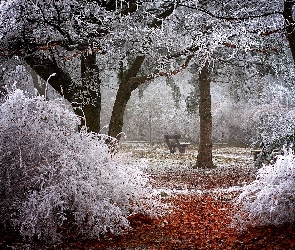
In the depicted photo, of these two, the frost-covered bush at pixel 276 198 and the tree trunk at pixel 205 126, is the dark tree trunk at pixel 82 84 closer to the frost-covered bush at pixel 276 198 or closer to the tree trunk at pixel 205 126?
the tree trunk at pixel 205 126

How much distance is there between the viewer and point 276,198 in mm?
5156

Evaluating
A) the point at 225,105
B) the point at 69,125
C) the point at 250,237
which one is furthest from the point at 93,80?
the point at 225,105

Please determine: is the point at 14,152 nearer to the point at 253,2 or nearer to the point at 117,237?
the point at 117,237

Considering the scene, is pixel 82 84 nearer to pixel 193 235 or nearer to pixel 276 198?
pixel 193 235

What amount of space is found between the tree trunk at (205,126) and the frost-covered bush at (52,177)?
8.69 m

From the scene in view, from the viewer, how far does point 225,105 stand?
88.1ft

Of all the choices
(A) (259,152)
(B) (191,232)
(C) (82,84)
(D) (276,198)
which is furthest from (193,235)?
(A) (259,152)

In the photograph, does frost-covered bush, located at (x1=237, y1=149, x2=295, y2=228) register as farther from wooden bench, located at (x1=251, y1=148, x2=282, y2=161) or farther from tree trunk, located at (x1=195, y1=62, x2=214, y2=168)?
tree trunk, located at (x1=195, y1=62, x2=214, y2=168)

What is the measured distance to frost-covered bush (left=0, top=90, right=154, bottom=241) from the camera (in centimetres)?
547

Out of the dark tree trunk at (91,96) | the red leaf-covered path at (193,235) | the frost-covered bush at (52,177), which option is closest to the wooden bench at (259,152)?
the red leaf-covered path at (193,235)

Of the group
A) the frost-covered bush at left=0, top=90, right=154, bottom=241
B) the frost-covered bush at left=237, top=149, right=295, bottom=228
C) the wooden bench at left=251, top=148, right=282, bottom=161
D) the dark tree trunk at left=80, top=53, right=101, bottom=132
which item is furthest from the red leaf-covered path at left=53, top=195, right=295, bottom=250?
the dark tree trunk at left=80, top=53, right=101, bottom=132

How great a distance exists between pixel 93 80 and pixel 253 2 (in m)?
5.24

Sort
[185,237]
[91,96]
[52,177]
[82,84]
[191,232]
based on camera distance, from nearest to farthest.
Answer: [52,177]
[185,237]
[191,232]
[91,96]
[82,84]

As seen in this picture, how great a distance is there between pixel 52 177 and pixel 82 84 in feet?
18.4
